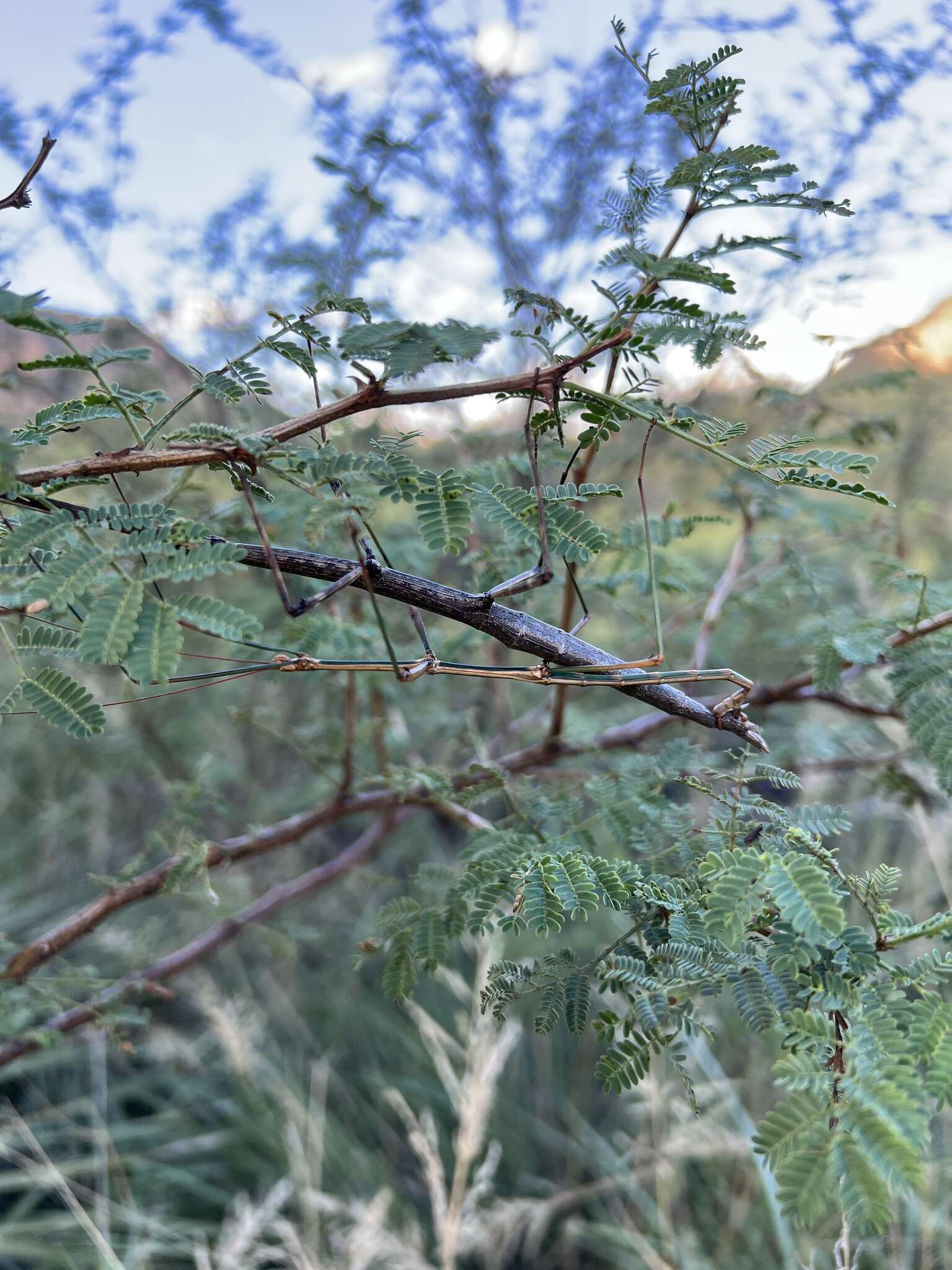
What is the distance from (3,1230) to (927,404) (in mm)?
3406

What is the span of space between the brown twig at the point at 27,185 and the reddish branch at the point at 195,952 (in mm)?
1080

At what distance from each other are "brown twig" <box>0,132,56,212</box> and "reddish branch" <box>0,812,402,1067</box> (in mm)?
1080

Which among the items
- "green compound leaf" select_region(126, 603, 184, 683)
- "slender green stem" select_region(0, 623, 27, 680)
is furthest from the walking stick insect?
"slender green stem" select_region(0, 623, 27, 680)

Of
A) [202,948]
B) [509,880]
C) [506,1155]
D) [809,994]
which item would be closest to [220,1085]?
[506,1155]

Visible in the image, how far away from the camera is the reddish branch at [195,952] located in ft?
4.17

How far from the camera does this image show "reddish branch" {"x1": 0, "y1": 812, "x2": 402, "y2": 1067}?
1.27m

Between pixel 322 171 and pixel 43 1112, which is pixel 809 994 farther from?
pixel 43 1112

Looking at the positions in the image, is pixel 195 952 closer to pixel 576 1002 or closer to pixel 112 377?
pixel 576 1002

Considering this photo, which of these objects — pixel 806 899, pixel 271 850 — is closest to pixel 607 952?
pixel 806 899

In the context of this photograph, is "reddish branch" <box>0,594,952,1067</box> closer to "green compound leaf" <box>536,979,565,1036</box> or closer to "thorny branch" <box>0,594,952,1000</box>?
"thorny branch" <box>0,594,952,1000</box>

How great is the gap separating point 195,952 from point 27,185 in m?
1.21

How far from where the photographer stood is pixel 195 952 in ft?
4.88

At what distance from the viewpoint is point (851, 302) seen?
1.82m

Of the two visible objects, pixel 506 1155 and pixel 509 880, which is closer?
pixel 509 880
